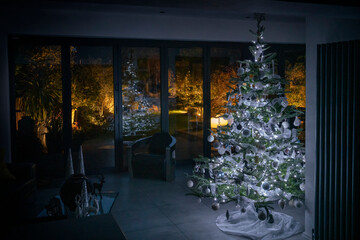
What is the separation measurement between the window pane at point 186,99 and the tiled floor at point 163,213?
1638mm

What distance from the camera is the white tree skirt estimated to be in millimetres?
4086

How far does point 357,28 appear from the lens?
3.25m

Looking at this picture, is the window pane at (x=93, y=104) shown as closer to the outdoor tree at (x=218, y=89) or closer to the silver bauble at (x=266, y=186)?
the outdoor tree at (x=218, y=89)

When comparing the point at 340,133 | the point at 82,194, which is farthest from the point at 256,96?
the point at 82,194

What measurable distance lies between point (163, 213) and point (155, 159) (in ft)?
5.94

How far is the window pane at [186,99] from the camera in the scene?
308 inches

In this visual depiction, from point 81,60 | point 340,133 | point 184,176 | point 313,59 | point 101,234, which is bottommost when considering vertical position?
point 184,176

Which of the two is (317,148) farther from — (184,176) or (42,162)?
(42,162)

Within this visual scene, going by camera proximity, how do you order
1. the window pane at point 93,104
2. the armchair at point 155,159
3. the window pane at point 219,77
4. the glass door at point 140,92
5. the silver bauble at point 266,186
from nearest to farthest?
the silver bauble at point 266,186, the armchair at point 155,159, the window pane at point 93,104, the glass door at point 140,92, the window pane at point 219,77

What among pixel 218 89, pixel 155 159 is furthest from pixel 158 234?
pixel 218 89

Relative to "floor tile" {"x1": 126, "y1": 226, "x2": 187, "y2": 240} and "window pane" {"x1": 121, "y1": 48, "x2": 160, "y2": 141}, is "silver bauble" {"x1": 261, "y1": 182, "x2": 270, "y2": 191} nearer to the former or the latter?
"floor tile" {"x1": 126, "y1": 226, "x2": 187, "y2": 240}

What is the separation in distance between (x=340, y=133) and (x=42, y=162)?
5.49 m

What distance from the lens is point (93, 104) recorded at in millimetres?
7227

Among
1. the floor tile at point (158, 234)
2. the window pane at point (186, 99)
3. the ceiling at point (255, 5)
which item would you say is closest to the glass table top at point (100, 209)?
the floor tile at point (158, 234)
